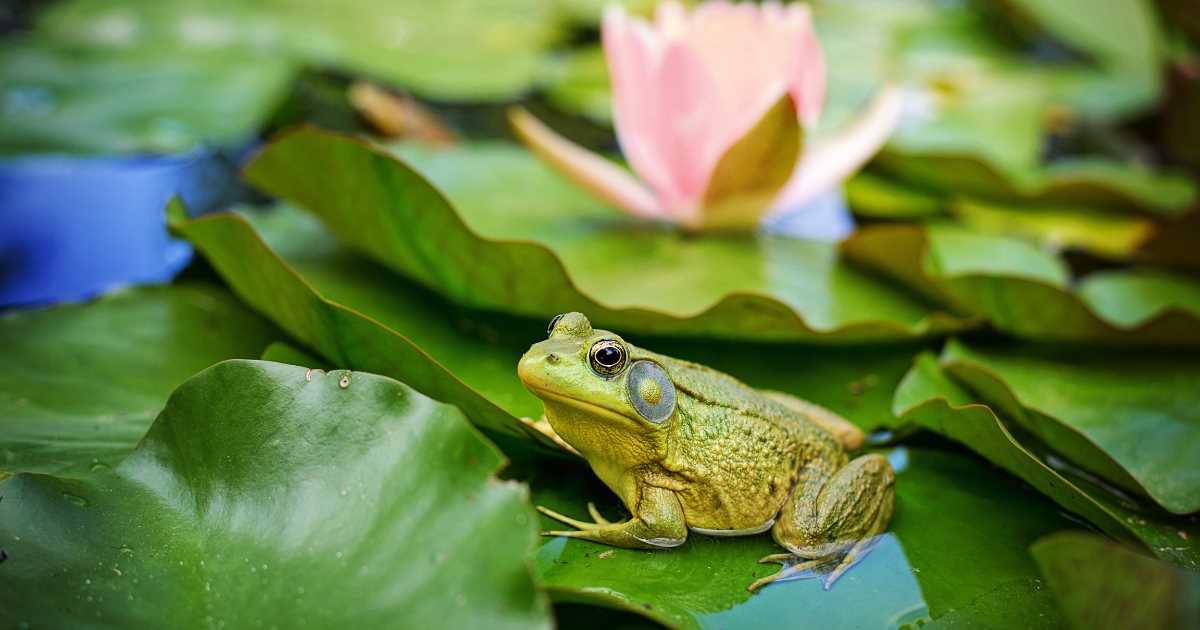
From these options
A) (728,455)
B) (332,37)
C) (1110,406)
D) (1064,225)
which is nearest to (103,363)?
(728,455)

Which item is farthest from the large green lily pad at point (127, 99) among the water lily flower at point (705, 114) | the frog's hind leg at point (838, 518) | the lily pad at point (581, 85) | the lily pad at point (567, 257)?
the frog's hind leg at point (838, 518)

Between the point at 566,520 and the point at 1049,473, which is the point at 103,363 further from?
the point at 1049,473

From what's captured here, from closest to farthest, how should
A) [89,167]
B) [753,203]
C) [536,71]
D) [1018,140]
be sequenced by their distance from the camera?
[753,203], [89,167], [1018,140], [536,71]

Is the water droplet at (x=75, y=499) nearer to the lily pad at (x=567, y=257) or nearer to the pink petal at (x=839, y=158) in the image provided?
the lily pad at (x=567, y=257)

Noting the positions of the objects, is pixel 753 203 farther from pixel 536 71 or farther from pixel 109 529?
pixel 536 71

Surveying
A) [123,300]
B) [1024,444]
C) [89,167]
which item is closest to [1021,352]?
[1024,444]
